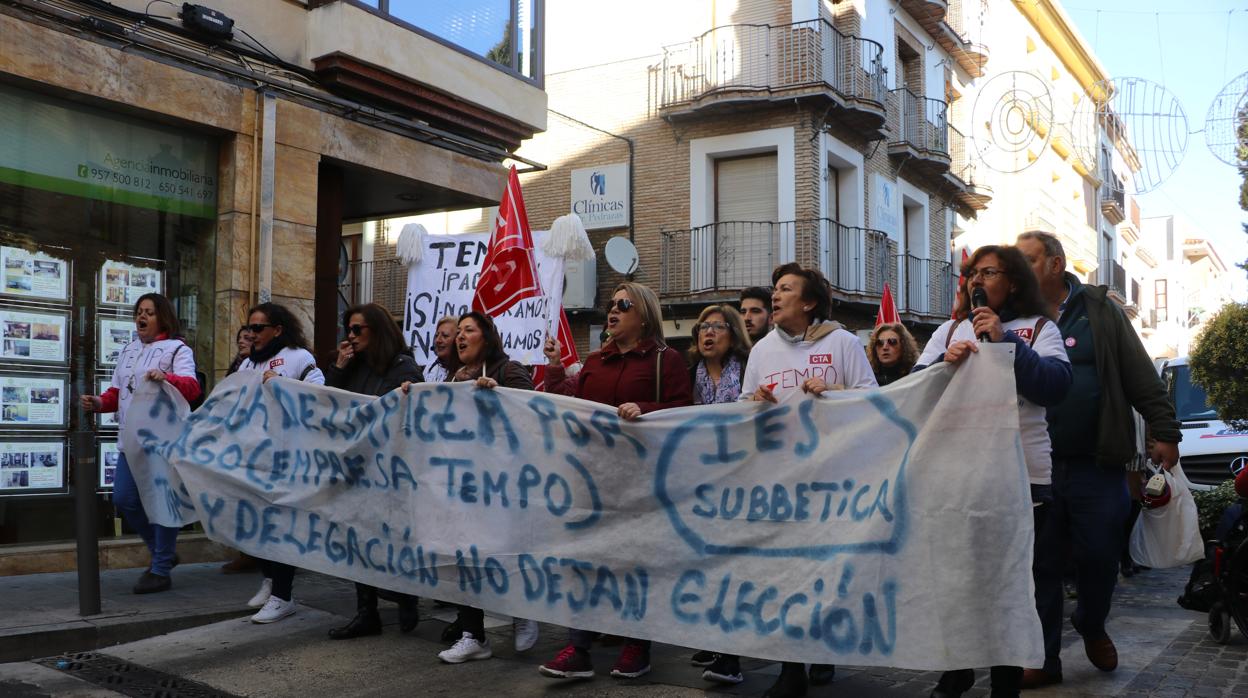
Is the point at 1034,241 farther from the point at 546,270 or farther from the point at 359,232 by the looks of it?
the point at 359,232

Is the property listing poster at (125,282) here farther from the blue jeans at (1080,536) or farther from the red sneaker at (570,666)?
the blue jeans at (1080,536)

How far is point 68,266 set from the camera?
8141 millimetres

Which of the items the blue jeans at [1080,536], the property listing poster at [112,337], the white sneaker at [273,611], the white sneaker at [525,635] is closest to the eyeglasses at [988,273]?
the blue jeans at [1080,536]

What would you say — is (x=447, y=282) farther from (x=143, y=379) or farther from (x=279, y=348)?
(x=143, y=379)

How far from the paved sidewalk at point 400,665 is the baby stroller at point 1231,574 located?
0.11m

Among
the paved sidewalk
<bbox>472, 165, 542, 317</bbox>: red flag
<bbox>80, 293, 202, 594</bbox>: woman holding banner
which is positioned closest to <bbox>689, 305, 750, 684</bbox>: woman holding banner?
the paved sidewalk

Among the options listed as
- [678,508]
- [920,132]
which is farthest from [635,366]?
[920,132]

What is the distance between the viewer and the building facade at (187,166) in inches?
306

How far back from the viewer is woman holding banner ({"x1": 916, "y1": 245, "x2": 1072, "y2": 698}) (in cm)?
396

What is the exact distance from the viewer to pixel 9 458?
772cm

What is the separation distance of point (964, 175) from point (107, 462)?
877 inches

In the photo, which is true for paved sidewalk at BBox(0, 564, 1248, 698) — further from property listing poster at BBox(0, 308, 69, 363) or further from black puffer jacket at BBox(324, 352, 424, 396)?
property listing poster at BBox(0, 308, 69, 363)

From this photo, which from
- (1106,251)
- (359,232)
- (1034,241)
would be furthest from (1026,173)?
(1034,241)

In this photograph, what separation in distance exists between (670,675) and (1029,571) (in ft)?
5.78
